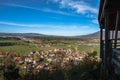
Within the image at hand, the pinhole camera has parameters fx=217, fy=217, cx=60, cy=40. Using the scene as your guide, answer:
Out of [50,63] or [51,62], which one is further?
[51,62]

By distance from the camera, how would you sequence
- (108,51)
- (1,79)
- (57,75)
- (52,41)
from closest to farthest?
1. (108,51)
2. (1,79)
3. (57,75)
4. (52,41)

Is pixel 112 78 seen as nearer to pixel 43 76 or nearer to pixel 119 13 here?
pixel 119 13

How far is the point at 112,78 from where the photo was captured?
771cm

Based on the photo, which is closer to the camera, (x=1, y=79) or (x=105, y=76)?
(x=105, y=76)

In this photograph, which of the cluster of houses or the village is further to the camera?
the cluster of houses

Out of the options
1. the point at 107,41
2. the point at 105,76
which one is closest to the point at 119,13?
the point at 107,41

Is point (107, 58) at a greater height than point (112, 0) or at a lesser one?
lesser

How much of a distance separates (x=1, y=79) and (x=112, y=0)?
22.3 feet

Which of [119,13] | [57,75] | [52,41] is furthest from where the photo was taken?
[52,41]

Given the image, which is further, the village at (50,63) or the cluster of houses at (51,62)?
the cluster of houses at (51,62)

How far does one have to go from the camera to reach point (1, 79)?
10570 mm

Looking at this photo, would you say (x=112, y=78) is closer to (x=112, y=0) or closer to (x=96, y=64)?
(x=112, y=0)

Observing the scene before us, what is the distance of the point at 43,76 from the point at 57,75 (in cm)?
90

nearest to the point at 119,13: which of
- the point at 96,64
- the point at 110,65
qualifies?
the point at 110,65
